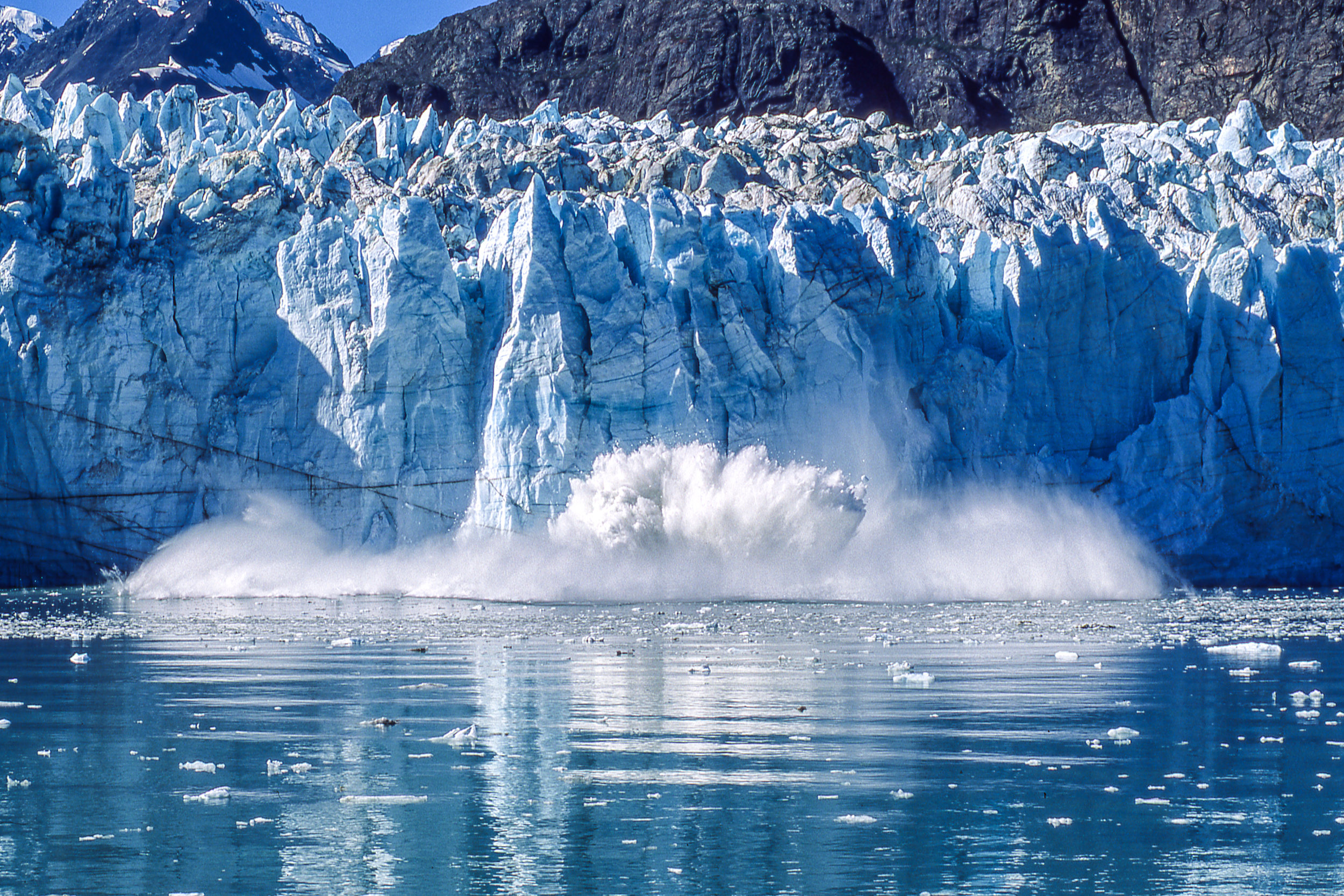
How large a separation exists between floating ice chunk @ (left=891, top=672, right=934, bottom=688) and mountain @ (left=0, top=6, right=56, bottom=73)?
69215 mm

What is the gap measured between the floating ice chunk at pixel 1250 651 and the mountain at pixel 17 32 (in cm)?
6901

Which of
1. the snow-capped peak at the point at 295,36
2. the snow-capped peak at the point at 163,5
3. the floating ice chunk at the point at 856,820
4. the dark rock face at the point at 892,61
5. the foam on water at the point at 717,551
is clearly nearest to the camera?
the floating ice chunk at the point at 856,820

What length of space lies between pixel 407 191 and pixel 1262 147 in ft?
59.7

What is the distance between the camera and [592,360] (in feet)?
68.8

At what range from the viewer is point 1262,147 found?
32125mm

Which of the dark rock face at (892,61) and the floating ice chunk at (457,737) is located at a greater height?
the dark rock face at (892,61)

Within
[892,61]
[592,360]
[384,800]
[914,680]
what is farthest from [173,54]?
[384,800]

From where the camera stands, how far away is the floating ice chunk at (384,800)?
574cm

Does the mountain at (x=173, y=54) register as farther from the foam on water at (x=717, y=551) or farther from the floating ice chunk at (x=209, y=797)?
the floating ice chunk at (x=209, y=797)

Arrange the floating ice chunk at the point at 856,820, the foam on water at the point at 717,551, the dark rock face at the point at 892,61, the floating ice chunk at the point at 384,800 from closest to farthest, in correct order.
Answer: the floating ice chunk at the point at 856,820 → the floating ice chunk at the point at 384,800 → the foam on water at the point at 717,551 → the dark rock face at the point at 892,61

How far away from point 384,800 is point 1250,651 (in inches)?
304

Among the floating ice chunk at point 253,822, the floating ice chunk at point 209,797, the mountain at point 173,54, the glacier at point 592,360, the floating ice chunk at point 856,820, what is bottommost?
the floating ice chunk at point 856,820

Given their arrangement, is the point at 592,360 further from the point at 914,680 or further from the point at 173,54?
the point at 173,54

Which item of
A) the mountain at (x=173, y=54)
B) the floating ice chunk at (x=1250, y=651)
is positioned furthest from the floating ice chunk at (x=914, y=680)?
the mountain at (x=173, y=54)
